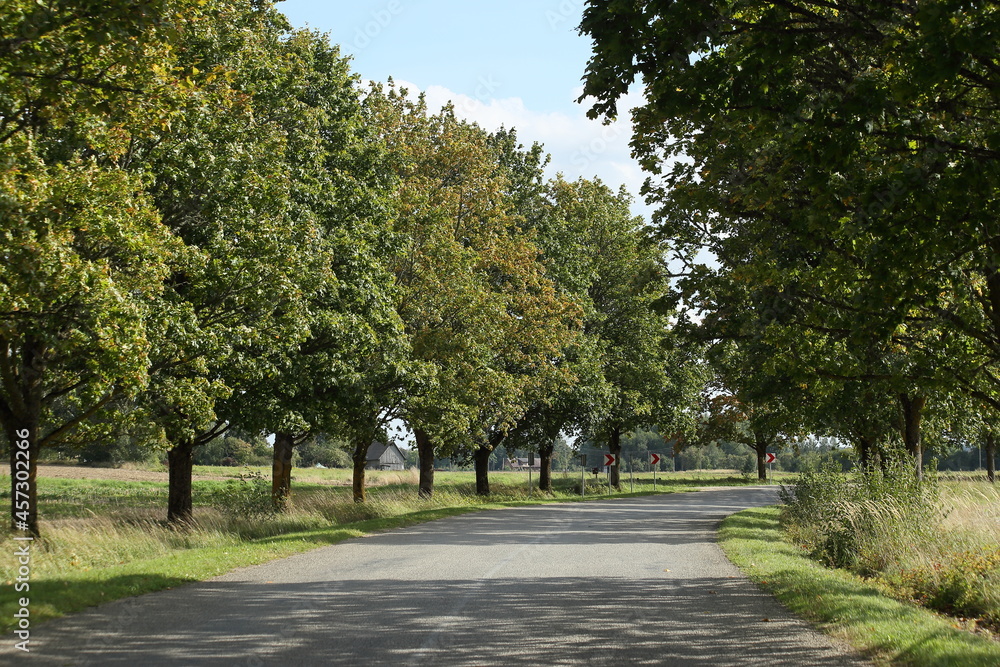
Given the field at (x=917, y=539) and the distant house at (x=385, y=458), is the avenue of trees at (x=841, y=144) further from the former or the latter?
the distant house at (x=385, y=458)

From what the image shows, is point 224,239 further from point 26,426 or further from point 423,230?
point 423,230

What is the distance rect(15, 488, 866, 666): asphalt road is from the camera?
23.6 feet

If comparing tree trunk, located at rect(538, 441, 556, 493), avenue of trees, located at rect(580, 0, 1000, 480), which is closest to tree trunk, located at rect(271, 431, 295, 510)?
avenue of trees, located at rect(580, 0, 1000, 480)

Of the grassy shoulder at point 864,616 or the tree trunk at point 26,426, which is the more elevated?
the tree trunk at point 26,426

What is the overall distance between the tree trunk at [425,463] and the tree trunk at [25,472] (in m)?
18.6

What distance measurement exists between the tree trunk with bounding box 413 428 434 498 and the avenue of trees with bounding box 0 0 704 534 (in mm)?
162

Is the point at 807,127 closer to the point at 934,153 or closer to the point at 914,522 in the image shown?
the point at 934,153

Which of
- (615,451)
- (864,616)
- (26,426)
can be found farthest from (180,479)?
(615,451)

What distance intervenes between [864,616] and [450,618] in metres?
4.41

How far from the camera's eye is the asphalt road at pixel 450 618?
7180 mm

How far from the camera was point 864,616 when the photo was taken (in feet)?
30.3

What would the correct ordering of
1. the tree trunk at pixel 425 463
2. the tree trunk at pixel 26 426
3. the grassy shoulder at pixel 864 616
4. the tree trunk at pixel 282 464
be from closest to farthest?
the grassy shoulder at pixel 864 616
the tree trunk at pixel 26 426
the tree trunk at pixel 282 464
the tree trunk at pixel 425 463

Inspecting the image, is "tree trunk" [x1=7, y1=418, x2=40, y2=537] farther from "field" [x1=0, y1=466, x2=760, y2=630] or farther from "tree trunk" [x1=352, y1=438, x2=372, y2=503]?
"tree trunk" [x1=352, y1=438, x2=372, y2=503]

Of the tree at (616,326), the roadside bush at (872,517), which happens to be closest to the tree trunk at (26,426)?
the roadside bush at (872,517)
